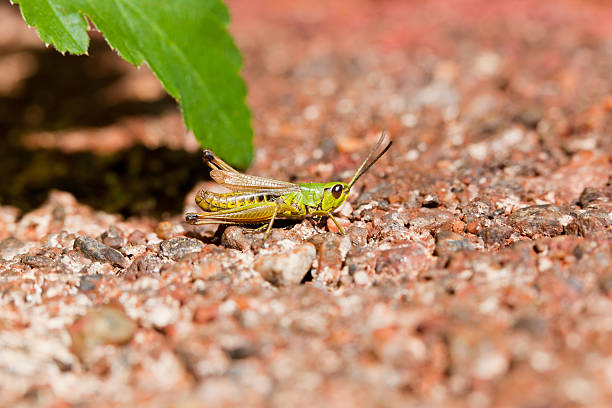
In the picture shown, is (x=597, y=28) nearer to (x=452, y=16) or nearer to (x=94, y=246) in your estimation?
(x=452, y=16)

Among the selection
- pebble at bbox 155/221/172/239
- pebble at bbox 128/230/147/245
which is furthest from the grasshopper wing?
pebble at bbox 128/230/147/245

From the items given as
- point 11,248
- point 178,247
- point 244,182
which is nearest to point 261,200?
point 244,182

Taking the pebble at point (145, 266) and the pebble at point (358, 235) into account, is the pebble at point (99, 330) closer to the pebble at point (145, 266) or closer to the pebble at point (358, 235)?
the pebble at point (145, 266)

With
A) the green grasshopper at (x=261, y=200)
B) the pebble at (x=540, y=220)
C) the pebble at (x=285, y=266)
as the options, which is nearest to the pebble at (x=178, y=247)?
the green grasshopper at (x=261, y=200)

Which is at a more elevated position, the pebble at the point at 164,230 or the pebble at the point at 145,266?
the pebble at the point at 164,230

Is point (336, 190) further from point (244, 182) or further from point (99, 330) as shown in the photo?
point (99, 330)

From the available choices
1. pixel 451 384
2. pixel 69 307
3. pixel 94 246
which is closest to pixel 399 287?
pixel 451 384
